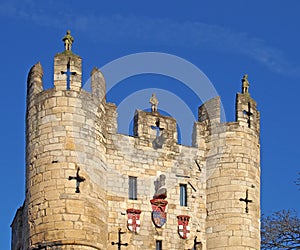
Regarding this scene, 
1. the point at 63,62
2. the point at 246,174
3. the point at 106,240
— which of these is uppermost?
the point at 63,62

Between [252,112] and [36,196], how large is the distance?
919cm

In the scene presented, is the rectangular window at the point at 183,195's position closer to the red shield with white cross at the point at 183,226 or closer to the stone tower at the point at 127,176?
the stone tower at the point at 127,176

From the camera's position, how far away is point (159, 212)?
43.7 meters

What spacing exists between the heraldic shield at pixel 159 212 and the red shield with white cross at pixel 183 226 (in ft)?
1.87

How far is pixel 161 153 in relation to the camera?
147 feet

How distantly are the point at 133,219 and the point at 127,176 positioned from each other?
5.04ft

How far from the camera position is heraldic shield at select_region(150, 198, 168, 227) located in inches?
1714

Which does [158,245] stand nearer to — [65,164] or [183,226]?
[183,226]

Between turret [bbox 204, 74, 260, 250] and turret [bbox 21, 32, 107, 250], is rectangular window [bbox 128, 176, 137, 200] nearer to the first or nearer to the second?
turret [bbox 21, 32, 107, 250]

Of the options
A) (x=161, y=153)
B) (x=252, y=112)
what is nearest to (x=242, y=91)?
(x=252, y=112)

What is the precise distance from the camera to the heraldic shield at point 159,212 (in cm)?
4353

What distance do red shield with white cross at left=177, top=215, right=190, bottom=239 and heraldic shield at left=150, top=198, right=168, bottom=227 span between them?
570 mm

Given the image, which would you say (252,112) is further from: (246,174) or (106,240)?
(106,240)

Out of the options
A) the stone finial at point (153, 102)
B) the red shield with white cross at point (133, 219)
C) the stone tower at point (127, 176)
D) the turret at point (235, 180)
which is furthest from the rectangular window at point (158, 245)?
the stone finial at point (153, 102)
